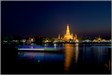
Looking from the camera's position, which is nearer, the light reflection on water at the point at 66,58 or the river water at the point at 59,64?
the river water at the point at 59,64

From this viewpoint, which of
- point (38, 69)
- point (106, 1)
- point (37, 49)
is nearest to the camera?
point (106, 1)

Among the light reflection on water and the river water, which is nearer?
the river water

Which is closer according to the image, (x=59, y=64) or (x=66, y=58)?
(x=59, y=64)

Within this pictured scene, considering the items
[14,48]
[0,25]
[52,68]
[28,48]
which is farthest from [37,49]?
[0,25]

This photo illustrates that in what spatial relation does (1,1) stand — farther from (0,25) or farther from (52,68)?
(52,68)

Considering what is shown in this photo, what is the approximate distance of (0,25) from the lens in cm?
225

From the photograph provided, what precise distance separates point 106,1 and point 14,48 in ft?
20.6

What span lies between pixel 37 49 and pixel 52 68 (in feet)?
13.1

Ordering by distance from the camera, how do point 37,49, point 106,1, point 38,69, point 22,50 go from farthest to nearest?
1. point 37,49
2. point 22,50
3. point 38,69
4. point 106,1

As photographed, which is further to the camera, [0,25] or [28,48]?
[28,48]

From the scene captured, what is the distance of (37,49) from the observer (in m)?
7.89

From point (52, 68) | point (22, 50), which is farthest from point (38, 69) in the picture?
point (22, 50)

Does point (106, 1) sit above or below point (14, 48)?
above

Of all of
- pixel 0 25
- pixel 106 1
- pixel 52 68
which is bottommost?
pixel 52 68
